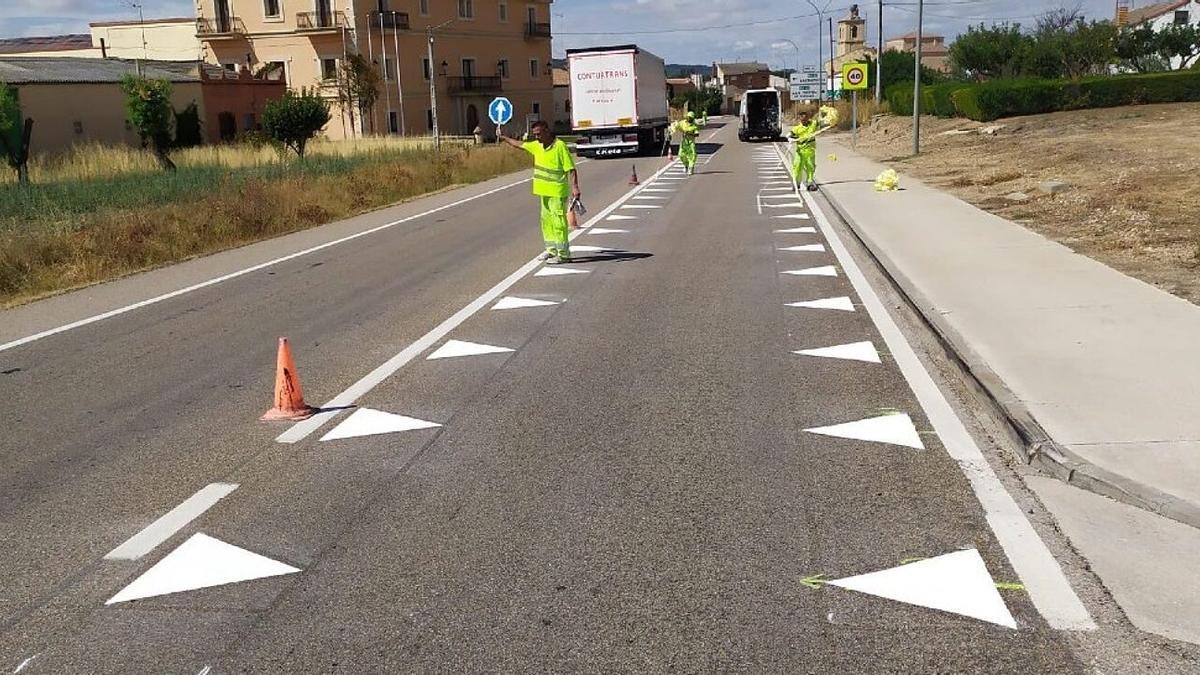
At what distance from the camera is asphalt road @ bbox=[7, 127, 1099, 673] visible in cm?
407

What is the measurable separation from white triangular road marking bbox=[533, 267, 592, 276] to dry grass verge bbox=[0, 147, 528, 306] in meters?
5.78

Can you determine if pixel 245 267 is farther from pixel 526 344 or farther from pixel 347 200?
pixel 347 200

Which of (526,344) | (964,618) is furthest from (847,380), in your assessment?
(964,618)

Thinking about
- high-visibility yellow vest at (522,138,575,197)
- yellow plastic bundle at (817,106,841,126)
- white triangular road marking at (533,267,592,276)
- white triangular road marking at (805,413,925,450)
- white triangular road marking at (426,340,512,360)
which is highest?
yellow plastic bundle at (817,106,841,126)

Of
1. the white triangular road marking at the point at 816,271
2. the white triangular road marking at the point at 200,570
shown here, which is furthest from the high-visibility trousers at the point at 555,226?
the white triangular road marking at the point at 200,570

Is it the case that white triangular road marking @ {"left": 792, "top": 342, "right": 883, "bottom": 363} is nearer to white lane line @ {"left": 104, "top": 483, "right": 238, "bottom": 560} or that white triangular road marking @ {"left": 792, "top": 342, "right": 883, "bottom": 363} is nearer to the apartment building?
white lane line @ {"left": 104, "top": 483, "right": 238, "bottom": 560}

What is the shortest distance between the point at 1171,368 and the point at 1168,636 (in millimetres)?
3707

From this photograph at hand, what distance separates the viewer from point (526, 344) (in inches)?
367

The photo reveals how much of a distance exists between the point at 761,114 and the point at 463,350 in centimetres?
5064

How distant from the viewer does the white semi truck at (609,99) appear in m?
42.3

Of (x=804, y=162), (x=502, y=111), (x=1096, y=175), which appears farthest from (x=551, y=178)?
(x=1096, y=175)

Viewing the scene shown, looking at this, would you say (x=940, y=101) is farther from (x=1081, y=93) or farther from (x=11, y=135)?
(x=11, y=135)

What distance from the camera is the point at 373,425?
696cm

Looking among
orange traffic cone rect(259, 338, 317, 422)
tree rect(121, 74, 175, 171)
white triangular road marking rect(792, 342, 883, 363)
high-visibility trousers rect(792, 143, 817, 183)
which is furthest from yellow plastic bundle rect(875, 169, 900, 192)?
tree rect(121, 74, 175, 171)
